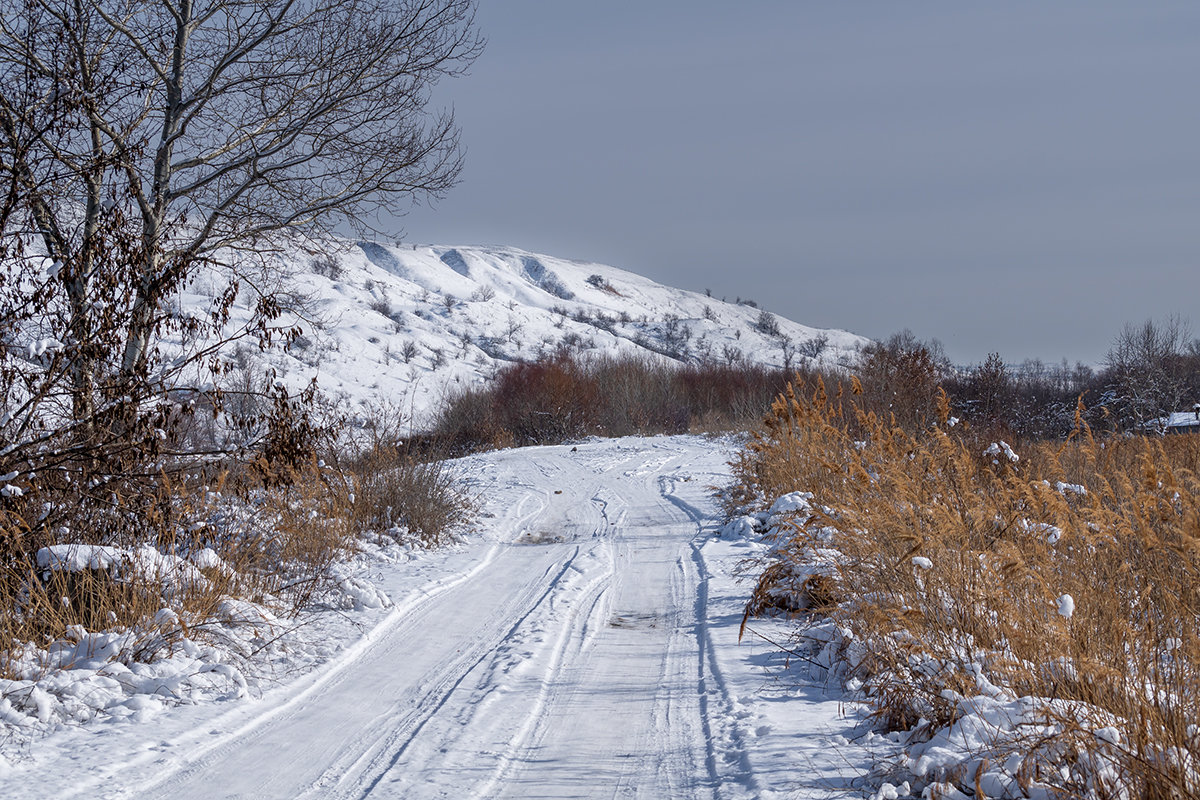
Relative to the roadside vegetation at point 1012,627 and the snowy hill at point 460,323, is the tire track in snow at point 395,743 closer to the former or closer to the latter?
the roadside vegetation at point 1012,627

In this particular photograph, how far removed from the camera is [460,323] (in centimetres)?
6469

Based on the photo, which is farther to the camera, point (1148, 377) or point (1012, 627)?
point (1148, 377)

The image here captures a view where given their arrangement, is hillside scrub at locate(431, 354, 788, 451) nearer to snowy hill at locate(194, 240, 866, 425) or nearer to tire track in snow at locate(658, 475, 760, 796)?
snowy hill at locate(194, 240, 866, 425)

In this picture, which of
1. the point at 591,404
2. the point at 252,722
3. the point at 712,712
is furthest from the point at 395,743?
the point at 591,404

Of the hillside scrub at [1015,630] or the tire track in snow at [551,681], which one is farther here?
the tire track in snow at [551,681]

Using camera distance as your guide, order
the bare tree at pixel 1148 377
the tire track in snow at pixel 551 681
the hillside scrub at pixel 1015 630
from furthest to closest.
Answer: the bare tree at pixel 1148 377
the tire track in snow at pixel 551 681
the hillside scrub at pixel 1015 630

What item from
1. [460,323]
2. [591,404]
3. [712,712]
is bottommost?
[712,712]

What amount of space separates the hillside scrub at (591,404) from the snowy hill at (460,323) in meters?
3.04

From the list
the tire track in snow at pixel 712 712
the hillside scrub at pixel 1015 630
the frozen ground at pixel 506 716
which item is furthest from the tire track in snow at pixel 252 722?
the hillside scrub at pixel 1015 630

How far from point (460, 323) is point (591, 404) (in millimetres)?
36111

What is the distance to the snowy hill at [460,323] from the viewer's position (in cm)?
3956

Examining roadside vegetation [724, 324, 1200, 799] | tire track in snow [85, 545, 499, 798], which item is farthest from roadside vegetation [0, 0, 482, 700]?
roadside vegetation [724, 324, 1200, 799]

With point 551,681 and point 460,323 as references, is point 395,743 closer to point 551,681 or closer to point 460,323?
point 551,681

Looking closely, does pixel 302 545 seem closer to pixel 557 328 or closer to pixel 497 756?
pixel 497 756
